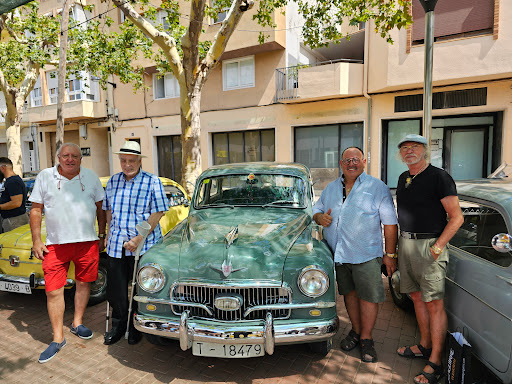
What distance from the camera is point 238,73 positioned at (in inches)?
567

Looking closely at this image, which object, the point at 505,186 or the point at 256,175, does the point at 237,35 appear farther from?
the point at 505,186

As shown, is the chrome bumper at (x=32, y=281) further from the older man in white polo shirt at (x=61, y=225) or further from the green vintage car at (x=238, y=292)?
the green vintage car at (x=238, y=292)

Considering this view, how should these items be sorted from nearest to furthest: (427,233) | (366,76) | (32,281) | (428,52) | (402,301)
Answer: (427,233) → (32,281) → (402,301) → (428,52) → (366,76)

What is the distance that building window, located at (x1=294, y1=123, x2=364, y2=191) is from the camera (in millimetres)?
12711

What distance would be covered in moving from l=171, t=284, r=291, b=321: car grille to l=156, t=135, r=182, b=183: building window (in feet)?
45.2

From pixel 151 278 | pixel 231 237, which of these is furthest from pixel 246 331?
pixel 151 278

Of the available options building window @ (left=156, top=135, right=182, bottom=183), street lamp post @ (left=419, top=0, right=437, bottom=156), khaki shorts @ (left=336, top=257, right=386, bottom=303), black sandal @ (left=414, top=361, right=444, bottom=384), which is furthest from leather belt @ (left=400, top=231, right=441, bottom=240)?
building window @ (left=156, top=135, right=182, bottom=183)

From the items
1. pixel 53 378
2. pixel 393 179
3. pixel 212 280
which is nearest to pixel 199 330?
pixel 212 280

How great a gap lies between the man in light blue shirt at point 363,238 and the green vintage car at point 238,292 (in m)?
0.31

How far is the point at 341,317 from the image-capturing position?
13.9 ft

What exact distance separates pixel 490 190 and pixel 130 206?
11.2ft

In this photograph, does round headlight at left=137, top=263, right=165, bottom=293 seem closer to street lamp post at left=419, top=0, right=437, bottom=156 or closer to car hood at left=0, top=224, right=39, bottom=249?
car hood at left=0, top=224, right=39, bottom=249

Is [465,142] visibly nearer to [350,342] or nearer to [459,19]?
[459,19]

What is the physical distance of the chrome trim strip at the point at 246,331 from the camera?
2.74 meters
